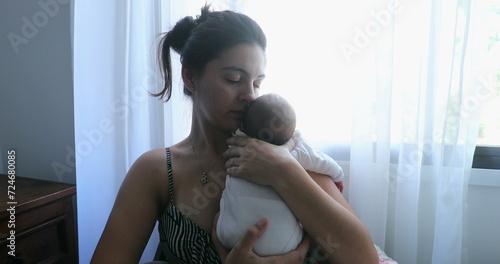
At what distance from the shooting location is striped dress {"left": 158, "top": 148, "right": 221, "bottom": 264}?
3.13ft

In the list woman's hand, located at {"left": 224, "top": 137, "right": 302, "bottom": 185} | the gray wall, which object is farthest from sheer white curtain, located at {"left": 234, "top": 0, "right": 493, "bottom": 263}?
the gray wall

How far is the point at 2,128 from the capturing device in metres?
1.86

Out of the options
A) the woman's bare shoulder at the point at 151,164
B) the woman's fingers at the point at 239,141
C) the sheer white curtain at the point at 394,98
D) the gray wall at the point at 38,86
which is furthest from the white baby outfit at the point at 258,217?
the gray wall at the point at 38,86

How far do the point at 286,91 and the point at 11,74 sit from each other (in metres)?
1.62

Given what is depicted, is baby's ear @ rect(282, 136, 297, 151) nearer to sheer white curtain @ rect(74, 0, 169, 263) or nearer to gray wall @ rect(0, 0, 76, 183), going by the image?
sheer white curtain @ rect(74, 0, 169, 263)

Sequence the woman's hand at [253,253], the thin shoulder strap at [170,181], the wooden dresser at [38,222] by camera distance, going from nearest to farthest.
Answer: the woman's hand at [253,253] → the thin shoulder strap at [170,181] → the wooden dresser at [38,222]

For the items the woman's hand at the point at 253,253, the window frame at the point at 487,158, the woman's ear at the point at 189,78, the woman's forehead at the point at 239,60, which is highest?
the woman's forehead at the point at 239,60

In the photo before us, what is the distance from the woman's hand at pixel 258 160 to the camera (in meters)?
0.85

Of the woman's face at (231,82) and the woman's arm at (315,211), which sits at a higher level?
the woman's face at (231,82)

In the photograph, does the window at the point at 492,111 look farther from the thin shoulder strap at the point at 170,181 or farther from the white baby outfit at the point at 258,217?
the thin shoulder strap at the point at 170,181

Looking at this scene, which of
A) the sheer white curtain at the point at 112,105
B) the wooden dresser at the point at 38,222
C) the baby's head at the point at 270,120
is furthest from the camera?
the sheer white curtain at the point at 112,105

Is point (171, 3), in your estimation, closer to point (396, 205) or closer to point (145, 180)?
point (145, 180)

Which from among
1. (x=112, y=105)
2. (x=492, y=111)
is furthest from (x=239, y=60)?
(x=492, y=111)

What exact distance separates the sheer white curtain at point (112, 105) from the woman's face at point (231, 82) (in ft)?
2.13
